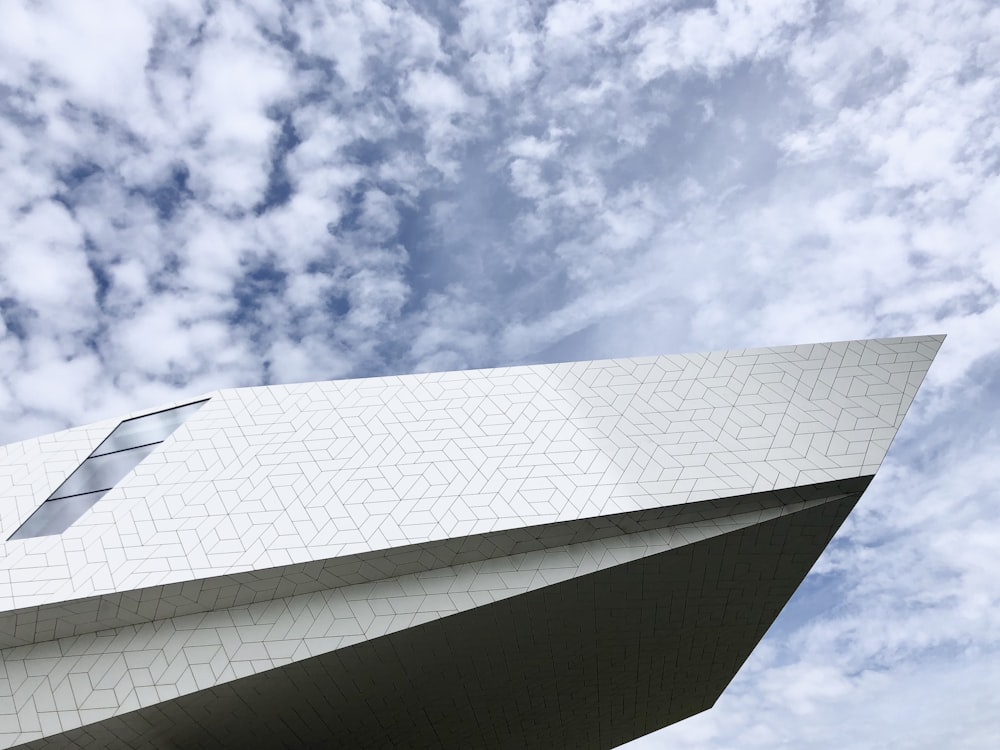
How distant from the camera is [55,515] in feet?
42.5

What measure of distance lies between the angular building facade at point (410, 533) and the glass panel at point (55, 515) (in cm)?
5

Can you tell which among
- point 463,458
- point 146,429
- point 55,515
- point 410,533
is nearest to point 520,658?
→ point 410,533

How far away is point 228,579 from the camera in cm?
1124

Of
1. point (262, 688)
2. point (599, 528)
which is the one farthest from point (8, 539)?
point (599, 528)

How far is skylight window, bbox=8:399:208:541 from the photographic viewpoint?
12.8 metres

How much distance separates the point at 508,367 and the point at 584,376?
145cm

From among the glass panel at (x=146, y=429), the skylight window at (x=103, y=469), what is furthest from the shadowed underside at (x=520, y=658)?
the glass panel at (x=146, y=429)

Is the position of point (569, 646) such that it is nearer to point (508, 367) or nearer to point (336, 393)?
point (508, 367)

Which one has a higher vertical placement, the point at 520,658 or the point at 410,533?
the point at 410,533

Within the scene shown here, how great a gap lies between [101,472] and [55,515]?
1.06 m

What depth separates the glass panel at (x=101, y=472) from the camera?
527 inches

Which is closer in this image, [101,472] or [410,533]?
[410,533]

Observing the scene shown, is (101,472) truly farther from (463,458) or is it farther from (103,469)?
(463,458)

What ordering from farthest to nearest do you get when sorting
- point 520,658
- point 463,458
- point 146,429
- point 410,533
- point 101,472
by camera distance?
point 146,429 → point 101,472 → point 520,658 → point 463,458 → point 410,533
